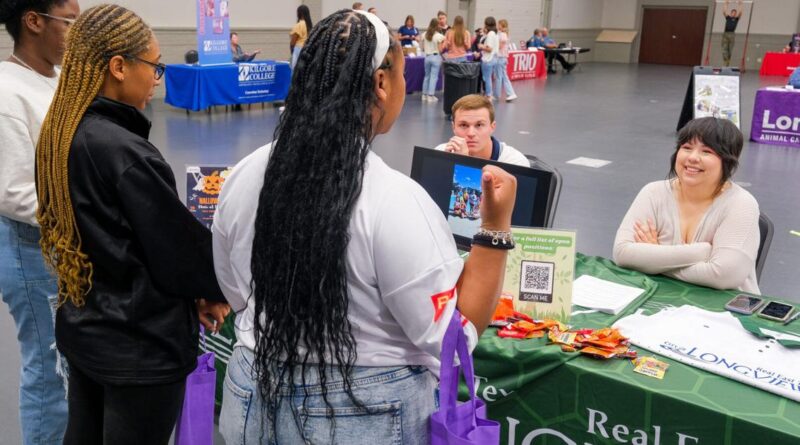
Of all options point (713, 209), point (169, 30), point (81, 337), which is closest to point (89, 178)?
point (81, 337)

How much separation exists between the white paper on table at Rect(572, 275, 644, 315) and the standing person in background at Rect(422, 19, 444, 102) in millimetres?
9877

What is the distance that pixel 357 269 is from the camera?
1001 mm

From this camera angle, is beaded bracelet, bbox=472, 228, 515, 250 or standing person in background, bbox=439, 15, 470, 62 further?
standing person in background, bbox=439, 15, 470, 62

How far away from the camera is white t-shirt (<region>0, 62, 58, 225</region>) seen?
169 cm

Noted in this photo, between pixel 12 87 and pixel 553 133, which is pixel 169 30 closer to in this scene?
pixel 553 133

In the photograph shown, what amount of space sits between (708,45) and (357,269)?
76.8 feet

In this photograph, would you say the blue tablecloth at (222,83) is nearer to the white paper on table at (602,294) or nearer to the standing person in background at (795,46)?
the white paper on table at (602,294)

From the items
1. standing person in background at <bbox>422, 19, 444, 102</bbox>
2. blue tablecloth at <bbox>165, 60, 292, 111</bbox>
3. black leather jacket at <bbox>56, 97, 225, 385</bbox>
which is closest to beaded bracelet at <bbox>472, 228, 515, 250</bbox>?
black leather jacket at <bbox>56, 97, 225, 385</bbox>

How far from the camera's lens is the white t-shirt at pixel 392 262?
0.97 m

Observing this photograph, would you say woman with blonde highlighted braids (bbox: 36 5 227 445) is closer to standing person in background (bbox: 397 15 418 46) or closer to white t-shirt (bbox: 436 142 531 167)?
white t-shirt (bbox: 436 142 531 167)

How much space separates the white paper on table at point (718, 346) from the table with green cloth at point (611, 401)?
0.09 ft

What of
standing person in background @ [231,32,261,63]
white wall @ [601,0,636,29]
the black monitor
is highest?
white wall @ [601,0,636,29]

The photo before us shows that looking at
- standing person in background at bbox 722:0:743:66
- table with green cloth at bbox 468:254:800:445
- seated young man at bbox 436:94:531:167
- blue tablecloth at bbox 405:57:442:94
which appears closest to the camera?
table with green cloth at bbox 468:254:800:445

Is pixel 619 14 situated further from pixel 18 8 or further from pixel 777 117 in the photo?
pixel 18 8
